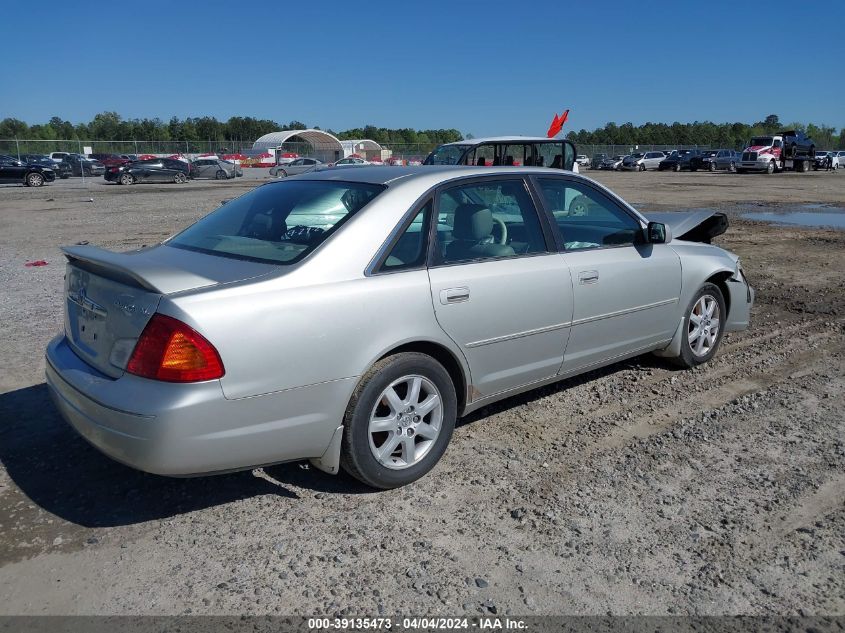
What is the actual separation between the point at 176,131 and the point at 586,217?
93679 millimetres

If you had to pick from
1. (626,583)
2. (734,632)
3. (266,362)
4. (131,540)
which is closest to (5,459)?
(131,540)

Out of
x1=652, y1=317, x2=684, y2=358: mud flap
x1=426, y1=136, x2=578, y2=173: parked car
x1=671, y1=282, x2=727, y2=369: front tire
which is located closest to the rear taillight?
x1=652, y1=317, x2=684, y2=358: mud flap

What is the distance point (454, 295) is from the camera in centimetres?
371

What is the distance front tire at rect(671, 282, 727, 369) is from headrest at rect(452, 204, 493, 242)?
6.47 feet

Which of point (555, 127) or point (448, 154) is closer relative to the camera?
point (448, 154)

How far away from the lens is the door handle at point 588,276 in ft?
14.4

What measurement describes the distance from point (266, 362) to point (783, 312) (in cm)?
618

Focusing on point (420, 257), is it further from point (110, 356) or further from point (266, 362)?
point (110, 356)

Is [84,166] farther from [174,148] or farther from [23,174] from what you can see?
[174,148]

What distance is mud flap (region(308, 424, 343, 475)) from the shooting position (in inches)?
132

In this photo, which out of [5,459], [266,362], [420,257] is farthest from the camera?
[5,459]

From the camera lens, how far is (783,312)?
7.43 metres

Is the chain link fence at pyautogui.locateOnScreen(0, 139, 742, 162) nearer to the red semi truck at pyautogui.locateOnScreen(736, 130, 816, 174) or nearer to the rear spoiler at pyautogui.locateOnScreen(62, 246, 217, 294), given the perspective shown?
the red semi truck at pyautogui.locateOnScreen(736, 130, 816, 174)

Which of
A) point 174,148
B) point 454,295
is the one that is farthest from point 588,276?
point 174,148
